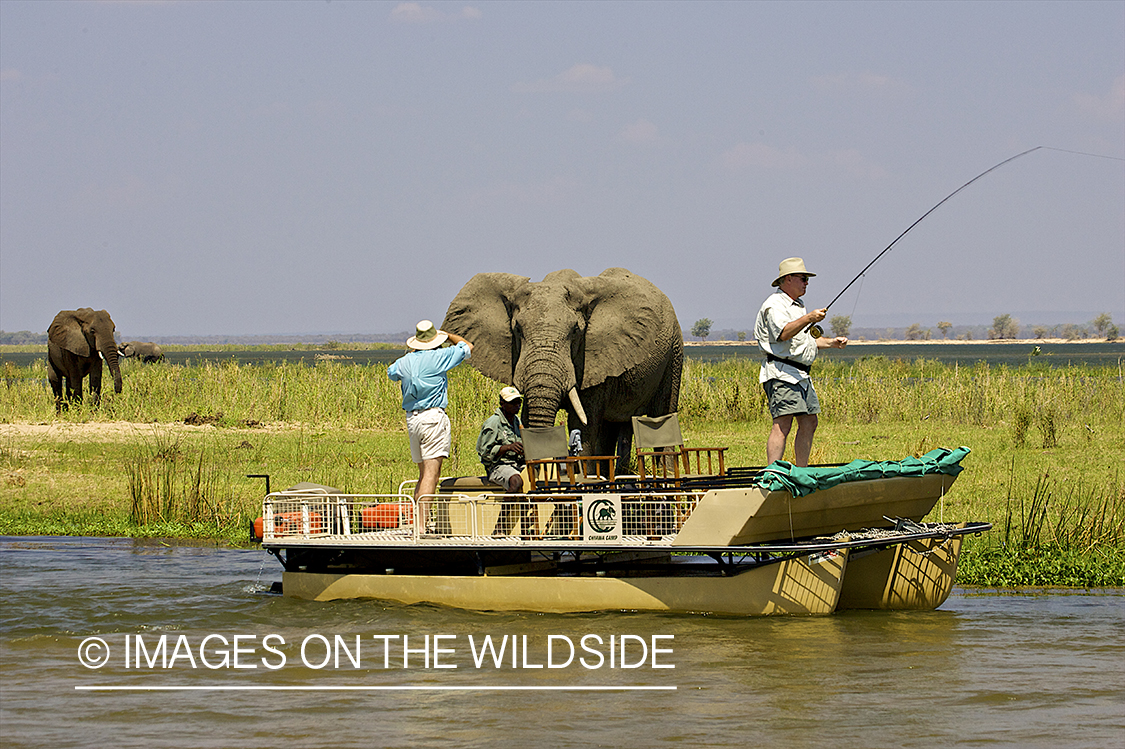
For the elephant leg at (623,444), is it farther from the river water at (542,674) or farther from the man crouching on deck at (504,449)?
the river water at (542,674)

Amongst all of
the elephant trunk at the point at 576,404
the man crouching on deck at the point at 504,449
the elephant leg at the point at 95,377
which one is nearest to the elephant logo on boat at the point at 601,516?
the man crouching on deck at the point at 504,449

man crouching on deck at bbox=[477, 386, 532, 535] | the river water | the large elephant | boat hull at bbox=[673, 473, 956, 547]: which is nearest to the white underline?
the river water

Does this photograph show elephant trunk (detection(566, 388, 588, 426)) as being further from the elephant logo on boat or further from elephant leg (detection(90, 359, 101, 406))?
elephant leg (detection(90, 359, 101, 406))

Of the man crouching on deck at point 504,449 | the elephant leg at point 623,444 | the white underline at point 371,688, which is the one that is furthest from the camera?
the elephant leg at point 623,444

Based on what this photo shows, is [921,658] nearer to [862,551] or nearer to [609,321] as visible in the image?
[862,551]

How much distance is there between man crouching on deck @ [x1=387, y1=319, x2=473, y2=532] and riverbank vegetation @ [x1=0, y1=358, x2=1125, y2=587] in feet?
11.6

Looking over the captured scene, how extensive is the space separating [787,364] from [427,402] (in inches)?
113

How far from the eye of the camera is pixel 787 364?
379 inches

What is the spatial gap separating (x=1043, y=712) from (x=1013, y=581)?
3686mm

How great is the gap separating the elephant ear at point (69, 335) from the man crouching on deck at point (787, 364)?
19412mm

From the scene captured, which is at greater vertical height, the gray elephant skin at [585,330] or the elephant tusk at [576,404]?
the gray elephant skin at [585,330]

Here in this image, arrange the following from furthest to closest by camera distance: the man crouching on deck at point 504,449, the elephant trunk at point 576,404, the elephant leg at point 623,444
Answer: the elephant leg at point 623,444 → the elephant trunk at point 576,404 → the man crouching on deck at point 504,449

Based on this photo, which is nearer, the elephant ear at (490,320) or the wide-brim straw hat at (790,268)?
the wide-brim straw hat at (790,268)

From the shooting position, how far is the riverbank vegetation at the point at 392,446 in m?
12.0
